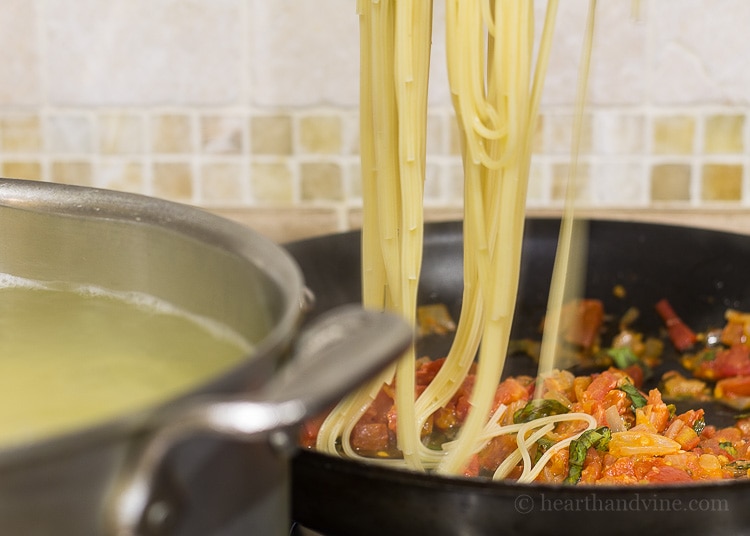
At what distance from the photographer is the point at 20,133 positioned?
1357mm

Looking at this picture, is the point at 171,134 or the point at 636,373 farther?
the point at 171,134

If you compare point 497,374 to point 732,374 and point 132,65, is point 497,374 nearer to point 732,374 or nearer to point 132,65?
point 732,374

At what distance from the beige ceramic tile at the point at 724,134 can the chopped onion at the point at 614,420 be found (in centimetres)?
62

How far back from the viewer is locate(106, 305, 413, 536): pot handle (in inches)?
13.7

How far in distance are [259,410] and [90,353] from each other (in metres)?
0.27

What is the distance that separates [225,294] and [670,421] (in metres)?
0.50

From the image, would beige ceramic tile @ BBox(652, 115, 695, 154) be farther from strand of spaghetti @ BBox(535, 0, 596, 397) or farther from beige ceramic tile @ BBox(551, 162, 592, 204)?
strand of spaghetti @ BBox(535, 0, 596, 397)

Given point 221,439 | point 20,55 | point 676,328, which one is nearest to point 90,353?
point 221,439

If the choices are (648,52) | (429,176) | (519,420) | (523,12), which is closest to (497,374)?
(519,420)

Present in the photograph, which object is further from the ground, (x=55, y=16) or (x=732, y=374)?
(x=55, y=16)

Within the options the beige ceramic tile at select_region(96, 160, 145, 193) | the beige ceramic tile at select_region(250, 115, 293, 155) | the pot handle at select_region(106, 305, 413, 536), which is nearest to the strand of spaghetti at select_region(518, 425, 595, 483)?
the pot handle at select_region(106, 305, 413, 536)

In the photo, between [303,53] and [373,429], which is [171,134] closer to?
[303,53]

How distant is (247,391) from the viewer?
1.28 feet

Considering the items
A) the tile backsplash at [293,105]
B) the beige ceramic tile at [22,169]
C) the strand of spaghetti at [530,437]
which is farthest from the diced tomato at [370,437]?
the beige ceramic tile at [22,169]
